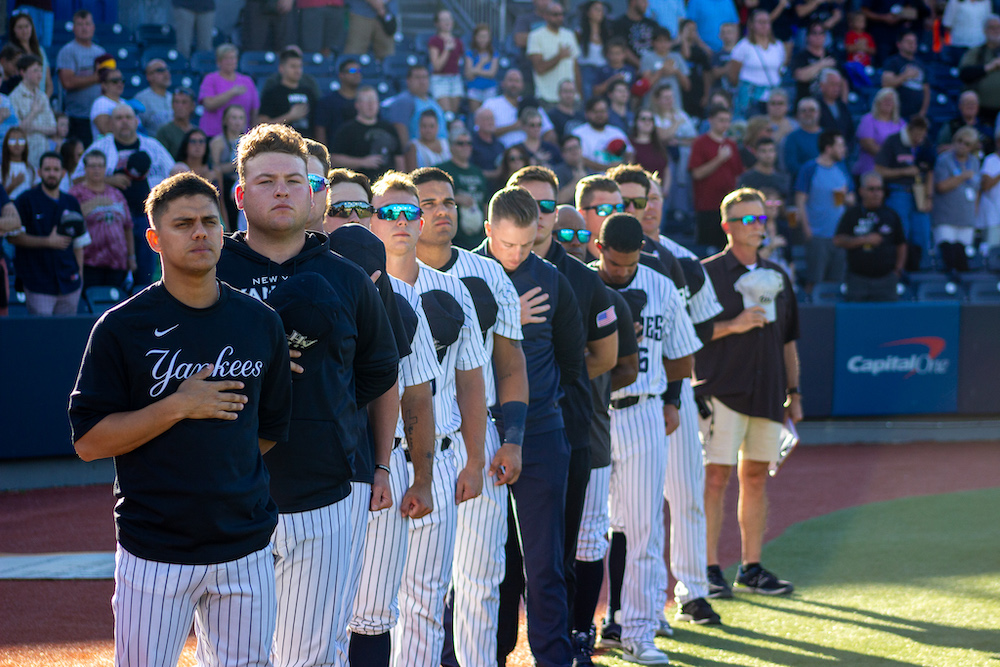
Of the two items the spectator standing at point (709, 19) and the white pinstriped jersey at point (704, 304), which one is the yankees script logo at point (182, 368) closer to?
the white pinstriped jersey at point (704, 304)

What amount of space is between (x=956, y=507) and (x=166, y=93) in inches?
329

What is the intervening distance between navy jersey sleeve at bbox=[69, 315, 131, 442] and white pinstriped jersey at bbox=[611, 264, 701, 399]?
3160mm

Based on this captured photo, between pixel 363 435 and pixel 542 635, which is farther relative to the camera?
pixel 542 635

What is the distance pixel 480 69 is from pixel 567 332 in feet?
31.9

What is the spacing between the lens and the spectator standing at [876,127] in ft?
46.7

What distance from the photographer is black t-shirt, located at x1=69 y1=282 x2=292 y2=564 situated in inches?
106

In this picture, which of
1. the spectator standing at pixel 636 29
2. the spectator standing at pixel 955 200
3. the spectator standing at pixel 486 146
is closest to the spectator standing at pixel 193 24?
the spectator standing at pixel 486 146

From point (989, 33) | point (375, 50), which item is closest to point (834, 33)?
point (989, 33)

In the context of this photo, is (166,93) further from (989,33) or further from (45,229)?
(989,33)

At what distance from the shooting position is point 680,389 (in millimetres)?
5879

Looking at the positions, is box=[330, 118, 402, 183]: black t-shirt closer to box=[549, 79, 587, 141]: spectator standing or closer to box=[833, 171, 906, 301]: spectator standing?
box=[549, 79, 587, 141]: spectator standing

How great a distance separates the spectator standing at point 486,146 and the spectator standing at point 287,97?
6.21ft

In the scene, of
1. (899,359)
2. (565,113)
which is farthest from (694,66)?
(899,359)

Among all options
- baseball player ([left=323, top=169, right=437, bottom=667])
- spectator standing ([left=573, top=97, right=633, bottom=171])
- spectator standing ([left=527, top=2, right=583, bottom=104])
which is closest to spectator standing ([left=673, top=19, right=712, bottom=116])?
spectator standing ([left=527, top=2, right=583, bottom=104])
